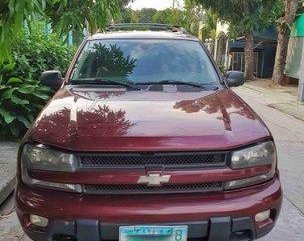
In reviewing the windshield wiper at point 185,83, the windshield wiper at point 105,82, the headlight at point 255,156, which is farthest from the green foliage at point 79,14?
the headlight at point 255,156

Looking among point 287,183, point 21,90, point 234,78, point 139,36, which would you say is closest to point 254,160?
point 234,78

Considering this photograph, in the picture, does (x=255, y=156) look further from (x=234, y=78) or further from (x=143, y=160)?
(x=234, y=78)

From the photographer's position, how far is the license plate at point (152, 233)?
9.23 feet

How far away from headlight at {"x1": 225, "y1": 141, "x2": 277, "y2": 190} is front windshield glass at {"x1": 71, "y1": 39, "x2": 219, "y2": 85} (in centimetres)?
139

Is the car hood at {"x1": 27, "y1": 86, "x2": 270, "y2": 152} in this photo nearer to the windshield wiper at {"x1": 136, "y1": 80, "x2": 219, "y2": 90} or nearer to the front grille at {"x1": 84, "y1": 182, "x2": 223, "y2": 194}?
the front grille at {"x1": 84, "y1": 182, "x2": 223, "y2": 194}

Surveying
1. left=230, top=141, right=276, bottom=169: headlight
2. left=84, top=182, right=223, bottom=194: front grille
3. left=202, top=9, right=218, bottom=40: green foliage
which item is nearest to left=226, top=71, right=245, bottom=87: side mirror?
left=230, top=141, right=276, bottom=169: headlight

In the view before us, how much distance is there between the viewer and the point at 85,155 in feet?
9.48

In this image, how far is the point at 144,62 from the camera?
4.57m

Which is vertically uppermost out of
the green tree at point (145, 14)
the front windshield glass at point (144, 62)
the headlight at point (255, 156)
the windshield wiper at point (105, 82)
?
the front windshield glass at point (144, 62)

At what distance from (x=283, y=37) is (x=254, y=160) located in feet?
52.3

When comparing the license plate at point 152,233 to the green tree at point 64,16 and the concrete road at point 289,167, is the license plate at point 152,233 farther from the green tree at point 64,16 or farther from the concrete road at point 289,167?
the green tree at point 64,16

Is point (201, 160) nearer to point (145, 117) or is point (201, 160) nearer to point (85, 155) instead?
point (145, 117)

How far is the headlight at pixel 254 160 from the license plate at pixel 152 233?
421 mm

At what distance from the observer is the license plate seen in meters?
2.81
